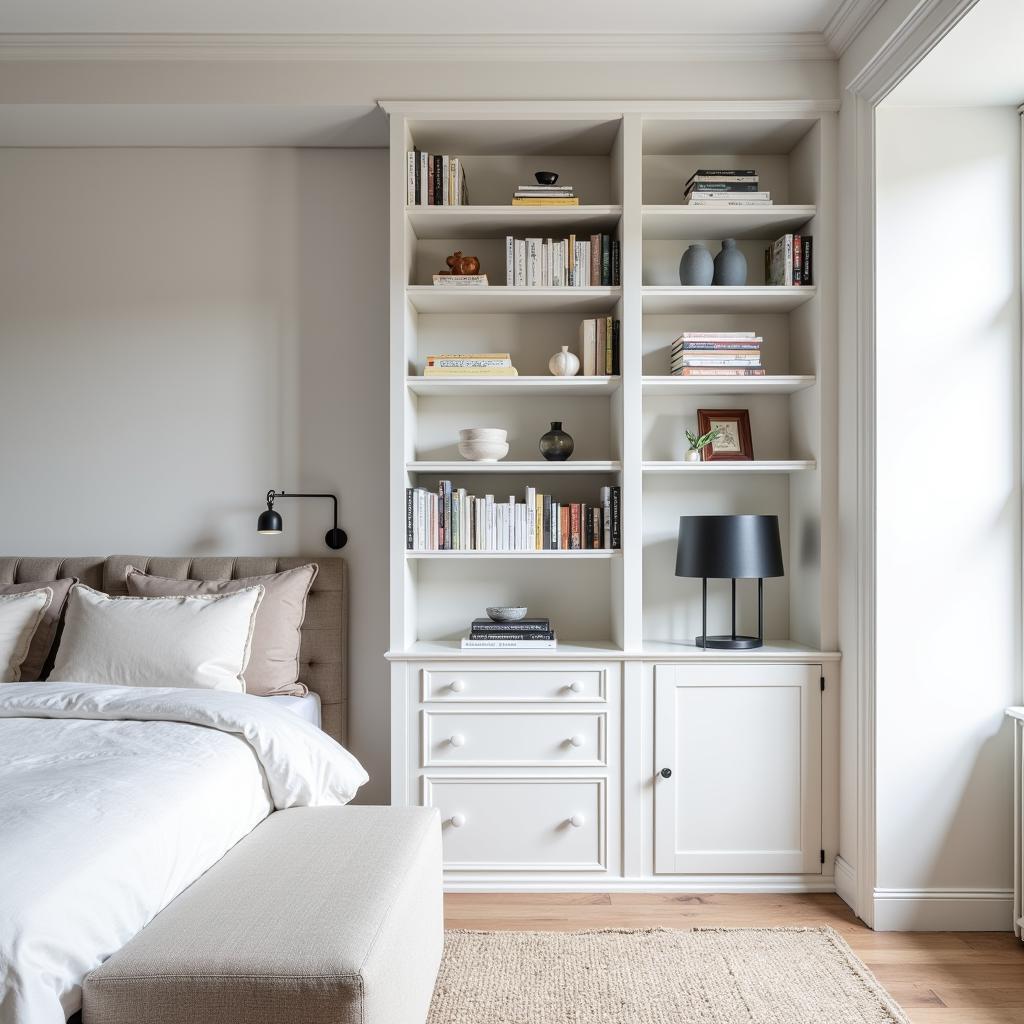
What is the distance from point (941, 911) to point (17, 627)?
289cm

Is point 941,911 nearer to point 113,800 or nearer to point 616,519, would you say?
point 616,519

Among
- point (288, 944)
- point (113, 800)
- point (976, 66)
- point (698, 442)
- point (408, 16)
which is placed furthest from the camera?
point (698, 442)

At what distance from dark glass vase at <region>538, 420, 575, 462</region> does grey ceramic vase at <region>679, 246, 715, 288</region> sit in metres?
0.65

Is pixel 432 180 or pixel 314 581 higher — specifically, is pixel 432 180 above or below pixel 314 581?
above

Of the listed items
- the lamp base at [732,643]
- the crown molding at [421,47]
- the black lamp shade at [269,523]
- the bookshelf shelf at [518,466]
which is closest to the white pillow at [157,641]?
the black lamp shade at [269,523]

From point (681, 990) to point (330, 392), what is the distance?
2220 millimetres

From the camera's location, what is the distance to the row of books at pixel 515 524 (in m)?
2.96

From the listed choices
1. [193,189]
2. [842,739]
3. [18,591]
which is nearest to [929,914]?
[842,739]

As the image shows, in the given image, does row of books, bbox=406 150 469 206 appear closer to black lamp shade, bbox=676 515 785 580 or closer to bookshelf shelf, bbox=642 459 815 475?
bookshelf shelf, bbox=642 459 815 475

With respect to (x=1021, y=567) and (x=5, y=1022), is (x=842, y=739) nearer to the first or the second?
(x=1021, y=567)

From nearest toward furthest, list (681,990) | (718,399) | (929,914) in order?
(681,990), (929,914), (718,399)

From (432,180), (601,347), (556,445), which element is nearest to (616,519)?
(556,445)

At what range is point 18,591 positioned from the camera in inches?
117

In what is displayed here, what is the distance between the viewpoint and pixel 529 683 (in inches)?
114
